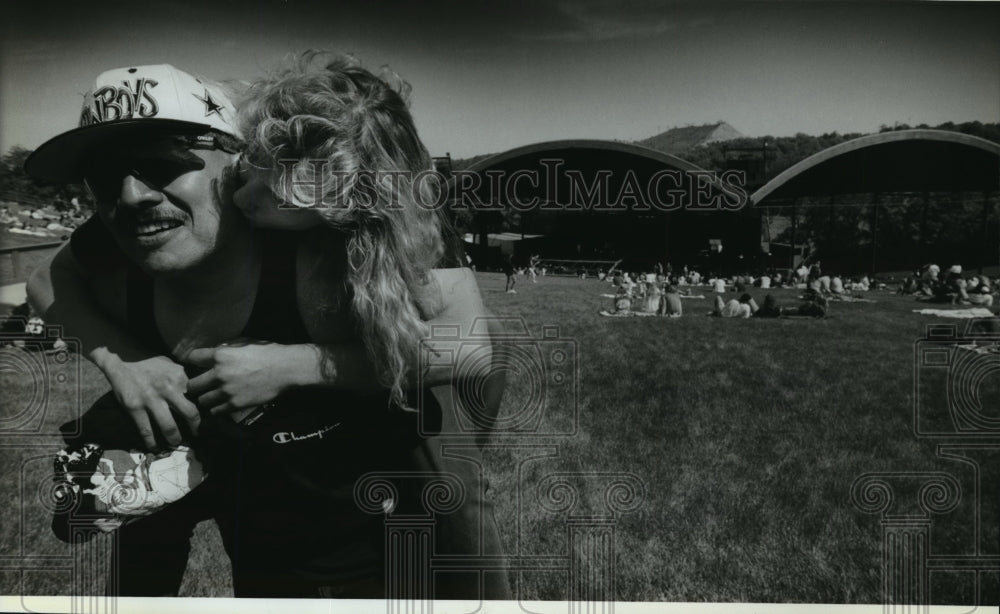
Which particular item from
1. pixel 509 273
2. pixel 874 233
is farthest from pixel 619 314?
pixel 874 233

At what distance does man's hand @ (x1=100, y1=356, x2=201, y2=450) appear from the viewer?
6.05 feet

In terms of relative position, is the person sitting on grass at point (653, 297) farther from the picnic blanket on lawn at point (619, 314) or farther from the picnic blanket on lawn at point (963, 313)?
the picnic blanket on lawn at point (963, 313)

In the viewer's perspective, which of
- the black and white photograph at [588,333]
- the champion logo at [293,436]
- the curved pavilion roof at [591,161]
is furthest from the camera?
the curved pavilion roof at [591,161]

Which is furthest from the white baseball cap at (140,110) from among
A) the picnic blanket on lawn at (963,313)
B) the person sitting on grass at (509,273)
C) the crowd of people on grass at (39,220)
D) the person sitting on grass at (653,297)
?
the picnic blanket on lawn at (963,313)

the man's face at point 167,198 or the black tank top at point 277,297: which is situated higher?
the man's face at point 167,198

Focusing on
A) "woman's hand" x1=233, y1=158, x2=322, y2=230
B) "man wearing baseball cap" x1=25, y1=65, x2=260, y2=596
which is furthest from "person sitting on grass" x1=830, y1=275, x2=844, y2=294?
"man wearing baseball cap" x1=25, y1=65, x2=260, y2=596

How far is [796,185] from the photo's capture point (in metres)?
2.29

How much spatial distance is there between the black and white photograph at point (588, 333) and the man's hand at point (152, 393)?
0.18 ft

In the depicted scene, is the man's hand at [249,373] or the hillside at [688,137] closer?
the man's hand at [249,373]

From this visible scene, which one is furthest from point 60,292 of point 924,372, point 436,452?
point 924,372

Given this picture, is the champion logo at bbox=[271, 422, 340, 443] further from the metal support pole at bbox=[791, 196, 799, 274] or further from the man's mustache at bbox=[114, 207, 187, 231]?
the metal support pole at bbox=[791, 196, 799, 274]

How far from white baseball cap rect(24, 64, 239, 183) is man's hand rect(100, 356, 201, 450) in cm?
60

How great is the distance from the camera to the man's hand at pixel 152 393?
1.84 m

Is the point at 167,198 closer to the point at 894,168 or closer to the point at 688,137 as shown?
the point at 688,137
